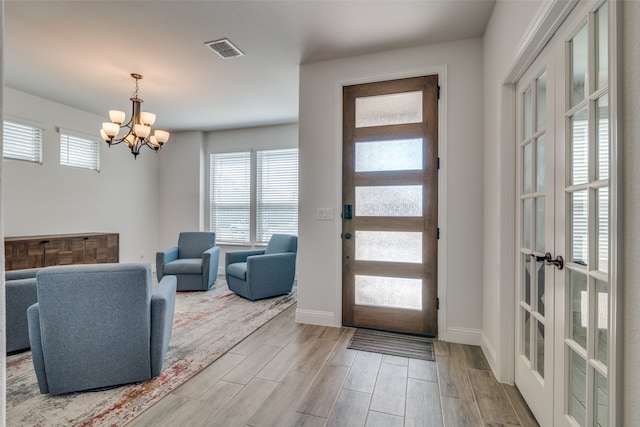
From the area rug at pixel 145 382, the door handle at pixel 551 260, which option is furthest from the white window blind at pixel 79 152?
the door handle at pixel 551 260

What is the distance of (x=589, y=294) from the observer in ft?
3.81

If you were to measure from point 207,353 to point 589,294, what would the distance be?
249cm

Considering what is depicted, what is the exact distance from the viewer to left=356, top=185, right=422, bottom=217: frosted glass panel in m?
2.83

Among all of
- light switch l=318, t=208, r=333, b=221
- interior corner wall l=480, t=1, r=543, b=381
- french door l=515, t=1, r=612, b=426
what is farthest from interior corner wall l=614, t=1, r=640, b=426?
light switch l=318, t=208, r=333, b=221

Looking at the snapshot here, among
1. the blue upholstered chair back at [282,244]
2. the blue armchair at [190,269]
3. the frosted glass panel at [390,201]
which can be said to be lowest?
the blue armchair at [190,269]

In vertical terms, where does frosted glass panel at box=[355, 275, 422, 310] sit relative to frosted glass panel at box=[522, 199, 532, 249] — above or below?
Answer: below

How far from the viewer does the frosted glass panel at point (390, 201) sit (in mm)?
2828

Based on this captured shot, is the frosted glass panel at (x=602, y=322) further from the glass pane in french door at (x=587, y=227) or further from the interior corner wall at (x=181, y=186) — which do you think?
Result: the interior corner wall at (x=181, y=186)

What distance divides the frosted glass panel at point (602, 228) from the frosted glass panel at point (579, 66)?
17.5 inches

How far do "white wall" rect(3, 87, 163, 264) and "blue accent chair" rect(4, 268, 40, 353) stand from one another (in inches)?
71.2

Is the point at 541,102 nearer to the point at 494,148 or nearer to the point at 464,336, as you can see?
the point at 494,148

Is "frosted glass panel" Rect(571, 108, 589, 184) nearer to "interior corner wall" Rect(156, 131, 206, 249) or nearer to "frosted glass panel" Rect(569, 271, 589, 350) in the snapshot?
"frosted glass panel" Rect(569, 271, 589, 350)

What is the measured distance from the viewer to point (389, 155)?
2906mm

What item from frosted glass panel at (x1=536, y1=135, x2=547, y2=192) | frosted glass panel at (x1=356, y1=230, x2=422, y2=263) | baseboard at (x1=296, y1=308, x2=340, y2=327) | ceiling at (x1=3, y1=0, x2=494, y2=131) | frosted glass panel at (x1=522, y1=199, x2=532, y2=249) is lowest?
baseboard at (x1=296, y1=308, x2=340, y2=327)
